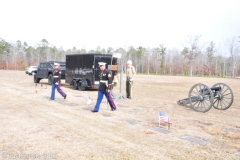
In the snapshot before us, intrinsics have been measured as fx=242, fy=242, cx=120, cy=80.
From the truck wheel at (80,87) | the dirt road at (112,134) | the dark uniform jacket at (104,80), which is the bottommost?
the dirt road at (112,134)

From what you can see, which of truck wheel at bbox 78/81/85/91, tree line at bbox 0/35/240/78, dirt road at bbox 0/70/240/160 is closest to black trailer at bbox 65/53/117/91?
truck wheel at bbox 78/81/85/91

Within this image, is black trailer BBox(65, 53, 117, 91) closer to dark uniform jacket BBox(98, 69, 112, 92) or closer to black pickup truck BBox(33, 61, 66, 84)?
black pickup truck BBox(33, 61, 66, 84)

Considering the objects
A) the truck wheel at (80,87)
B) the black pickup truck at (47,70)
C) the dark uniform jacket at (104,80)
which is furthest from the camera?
the black pickup truck at (47,70)

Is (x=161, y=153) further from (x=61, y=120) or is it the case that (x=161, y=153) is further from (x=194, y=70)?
(x=194, y=70)

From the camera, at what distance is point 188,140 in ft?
16.3

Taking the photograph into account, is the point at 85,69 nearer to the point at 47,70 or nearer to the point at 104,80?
the point at 47,70

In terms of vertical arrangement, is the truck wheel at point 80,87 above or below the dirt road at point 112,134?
above

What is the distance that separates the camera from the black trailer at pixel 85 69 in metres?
13.0

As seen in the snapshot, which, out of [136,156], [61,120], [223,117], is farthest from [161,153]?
[223,117]

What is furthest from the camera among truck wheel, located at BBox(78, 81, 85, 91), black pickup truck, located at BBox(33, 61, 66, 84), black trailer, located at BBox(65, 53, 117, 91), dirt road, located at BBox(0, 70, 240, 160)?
black pickup truck, located at BBox(33, 61, 66, 84)

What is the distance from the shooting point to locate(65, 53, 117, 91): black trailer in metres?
13.0

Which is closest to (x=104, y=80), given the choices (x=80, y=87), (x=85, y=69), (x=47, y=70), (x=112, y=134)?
(x=112, y=134)

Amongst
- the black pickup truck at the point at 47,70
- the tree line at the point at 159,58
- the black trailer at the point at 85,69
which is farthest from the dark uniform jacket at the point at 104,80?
the tree line at the point at 159,58

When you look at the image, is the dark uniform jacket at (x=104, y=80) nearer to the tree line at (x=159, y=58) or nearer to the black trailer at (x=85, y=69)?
the black trailer at (x=85, y=69)
